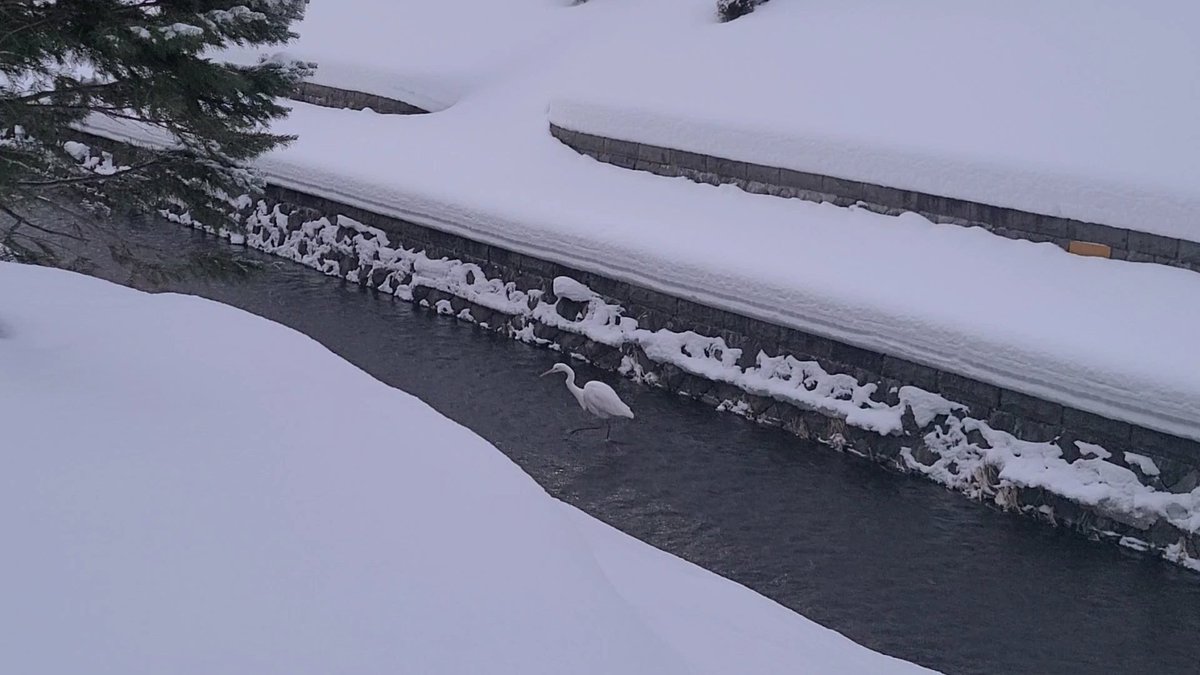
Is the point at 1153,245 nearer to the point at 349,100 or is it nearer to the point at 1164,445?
the point at 1164,445

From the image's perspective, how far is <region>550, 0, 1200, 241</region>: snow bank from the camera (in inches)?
489

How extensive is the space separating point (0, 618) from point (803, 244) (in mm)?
10835

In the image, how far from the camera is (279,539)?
377 cm

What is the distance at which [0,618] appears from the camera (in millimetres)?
2982

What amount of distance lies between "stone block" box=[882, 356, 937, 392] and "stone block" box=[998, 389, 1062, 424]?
2.21 ft

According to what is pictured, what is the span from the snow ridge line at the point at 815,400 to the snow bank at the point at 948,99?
9.33ft

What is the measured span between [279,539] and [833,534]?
21.4 feet

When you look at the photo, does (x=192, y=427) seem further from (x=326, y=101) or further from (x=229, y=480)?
(x=326, y=101)

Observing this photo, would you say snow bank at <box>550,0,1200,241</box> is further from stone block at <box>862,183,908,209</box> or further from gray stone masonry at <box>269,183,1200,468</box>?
gray stone masonry at <box>269,183,1200,468</box>

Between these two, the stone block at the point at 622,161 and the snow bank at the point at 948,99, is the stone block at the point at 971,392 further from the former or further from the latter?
the stone block at the point at 622,161

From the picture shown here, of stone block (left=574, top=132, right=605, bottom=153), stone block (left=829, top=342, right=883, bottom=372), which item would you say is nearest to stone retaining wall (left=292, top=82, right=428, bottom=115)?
stone block (left=574, top=132, right=605, bottom=153)

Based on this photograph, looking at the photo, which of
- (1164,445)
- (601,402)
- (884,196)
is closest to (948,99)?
(884,196)

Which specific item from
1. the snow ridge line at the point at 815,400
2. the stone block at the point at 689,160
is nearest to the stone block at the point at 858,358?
the snow ridge line at the point at 815,400

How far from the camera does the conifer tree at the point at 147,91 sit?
7969mm
